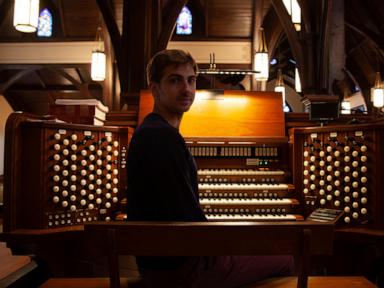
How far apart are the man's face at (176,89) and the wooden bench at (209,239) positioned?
67 centimetres

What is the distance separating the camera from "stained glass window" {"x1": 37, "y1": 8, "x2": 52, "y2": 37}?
11.8 m

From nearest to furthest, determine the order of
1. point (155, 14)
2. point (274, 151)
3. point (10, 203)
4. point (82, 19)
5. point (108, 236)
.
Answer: point (108, 236) → point (10, 203) → point (274, 151) → point (155, 14) → point (82, 19)

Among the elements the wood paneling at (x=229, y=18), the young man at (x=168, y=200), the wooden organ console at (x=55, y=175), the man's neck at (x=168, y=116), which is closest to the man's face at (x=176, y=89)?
the man's neck at (x=168, y=116)

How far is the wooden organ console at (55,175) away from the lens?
273 cm

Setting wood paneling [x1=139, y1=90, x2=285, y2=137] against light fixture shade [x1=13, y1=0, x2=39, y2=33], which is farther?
light fixture shade [x1=13, y1=0, x2=39, y2=33]

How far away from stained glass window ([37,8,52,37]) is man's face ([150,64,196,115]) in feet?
36.8

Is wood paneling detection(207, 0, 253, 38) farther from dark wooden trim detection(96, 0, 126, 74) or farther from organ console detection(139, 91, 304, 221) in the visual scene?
organ console detection(139, 91, 304, 221)

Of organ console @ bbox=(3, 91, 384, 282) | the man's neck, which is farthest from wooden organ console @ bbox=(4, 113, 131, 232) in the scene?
the man's neck

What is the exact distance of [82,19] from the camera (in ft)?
36.9

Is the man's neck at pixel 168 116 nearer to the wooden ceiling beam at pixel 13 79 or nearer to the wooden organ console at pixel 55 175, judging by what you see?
the wooden organ console at pixel 55 175


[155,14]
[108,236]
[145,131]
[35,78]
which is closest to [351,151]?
[145,131]

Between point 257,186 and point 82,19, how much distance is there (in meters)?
9.65

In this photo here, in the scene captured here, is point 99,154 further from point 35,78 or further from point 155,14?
point 35,78

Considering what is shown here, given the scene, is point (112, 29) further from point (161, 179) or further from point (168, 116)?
point (161, 179)
